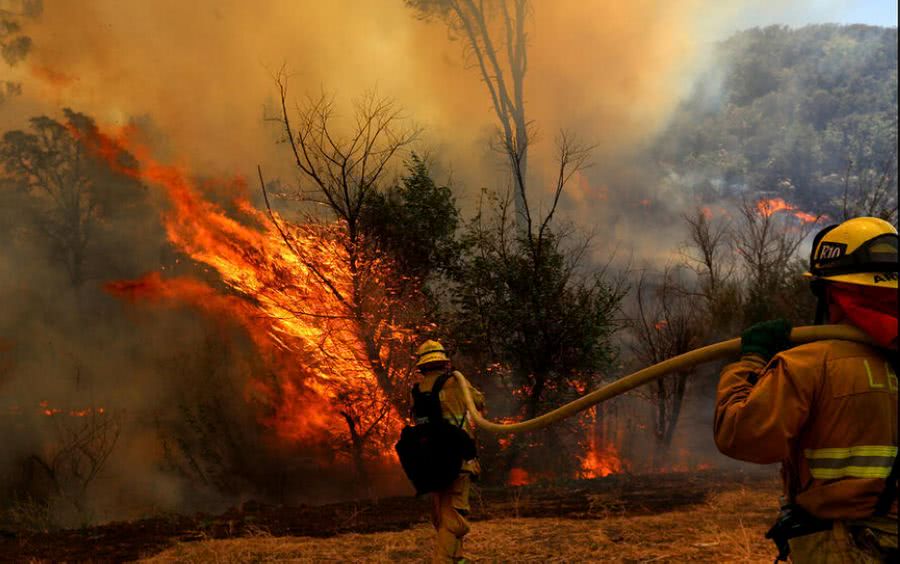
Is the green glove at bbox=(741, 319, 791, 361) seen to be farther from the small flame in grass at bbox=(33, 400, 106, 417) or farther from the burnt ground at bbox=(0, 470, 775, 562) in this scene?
the small flame in grass at bbox=(33, 400, 106, 417)

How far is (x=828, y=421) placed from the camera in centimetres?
215

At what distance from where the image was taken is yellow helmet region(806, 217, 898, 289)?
216cm

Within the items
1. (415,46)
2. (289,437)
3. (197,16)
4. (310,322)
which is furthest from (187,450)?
(415,46)

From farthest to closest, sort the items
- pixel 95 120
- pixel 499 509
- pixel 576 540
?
pixel 95 120, pixel 499 509, pixel 576 540

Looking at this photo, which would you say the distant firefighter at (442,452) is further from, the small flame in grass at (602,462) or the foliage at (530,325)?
the small flame in grass at (602,462)

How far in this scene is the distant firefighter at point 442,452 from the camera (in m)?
5.32

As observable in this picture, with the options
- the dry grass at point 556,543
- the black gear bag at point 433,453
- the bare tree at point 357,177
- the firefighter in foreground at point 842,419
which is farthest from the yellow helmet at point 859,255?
the bare tree at point 357,177

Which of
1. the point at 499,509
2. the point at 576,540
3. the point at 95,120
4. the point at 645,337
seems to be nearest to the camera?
the point at 576,540

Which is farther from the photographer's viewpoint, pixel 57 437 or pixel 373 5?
pixel 373 5

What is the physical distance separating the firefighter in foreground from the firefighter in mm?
3641

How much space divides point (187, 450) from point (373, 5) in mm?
13550

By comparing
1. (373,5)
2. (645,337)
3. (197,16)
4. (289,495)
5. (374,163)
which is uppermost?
(373,5)

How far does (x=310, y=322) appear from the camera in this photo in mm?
12094

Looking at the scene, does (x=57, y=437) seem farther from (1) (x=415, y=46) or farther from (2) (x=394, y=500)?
(1) (x=415, y=46)
